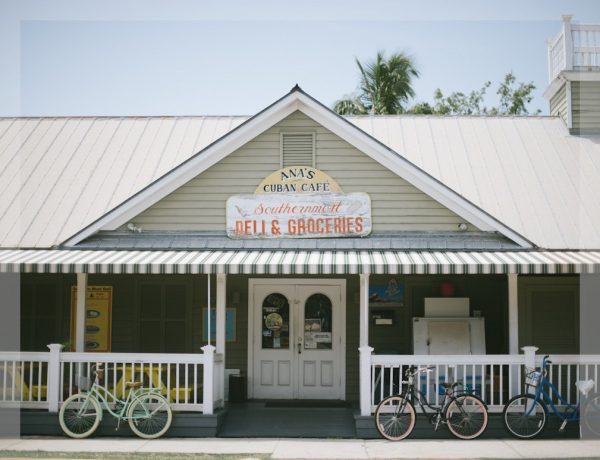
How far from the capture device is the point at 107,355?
11273 millimetres

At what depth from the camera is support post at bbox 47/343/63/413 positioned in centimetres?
1130

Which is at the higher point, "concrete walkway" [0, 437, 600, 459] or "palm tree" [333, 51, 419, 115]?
"palm tree" [333, 51, 419, 115]

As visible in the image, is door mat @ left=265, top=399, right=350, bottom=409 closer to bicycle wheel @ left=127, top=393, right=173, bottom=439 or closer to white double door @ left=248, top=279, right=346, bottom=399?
white double door @ left=248, top=279, right=346, bottom=399

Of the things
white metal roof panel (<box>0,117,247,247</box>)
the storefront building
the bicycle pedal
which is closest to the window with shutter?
the storefront building

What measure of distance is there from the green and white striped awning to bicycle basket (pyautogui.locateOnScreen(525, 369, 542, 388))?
1.60 metres

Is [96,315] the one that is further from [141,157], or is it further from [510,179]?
[510,179]

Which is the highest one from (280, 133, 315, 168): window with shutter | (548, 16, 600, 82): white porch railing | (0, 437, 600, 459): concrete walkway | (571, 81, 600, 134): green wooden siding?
(548, 16, 600, 82): white porch railing

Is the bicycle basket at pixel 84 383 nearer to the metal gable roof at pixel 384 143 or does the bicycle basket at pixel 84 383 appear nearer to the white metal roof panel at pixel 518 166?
the metal gable roof at pixel 384 143

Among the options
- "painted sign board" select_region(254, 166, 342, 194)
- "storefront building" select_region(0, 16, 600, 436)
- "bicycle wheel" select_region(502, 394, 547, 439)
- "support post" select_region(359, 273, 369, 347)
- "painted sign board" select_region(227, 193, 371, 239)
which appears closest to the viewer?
"bicycle wheel" select_region(502, 394, 547, 439)

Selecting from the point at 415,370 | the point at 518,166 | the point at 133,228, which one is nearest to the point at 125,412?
the point at 133,228

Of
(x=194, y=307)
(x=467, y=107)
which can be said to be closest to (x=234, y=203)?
(x=194, y=307)

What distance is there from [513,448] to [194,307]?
22.7 feet

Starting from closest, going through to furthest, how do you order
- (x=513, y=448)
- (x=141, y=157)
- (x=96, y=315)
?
(x=513, y=448) → (x=96, y=315) → (x=141, y=157)

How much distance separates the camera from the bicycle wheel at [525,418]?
10.7m
